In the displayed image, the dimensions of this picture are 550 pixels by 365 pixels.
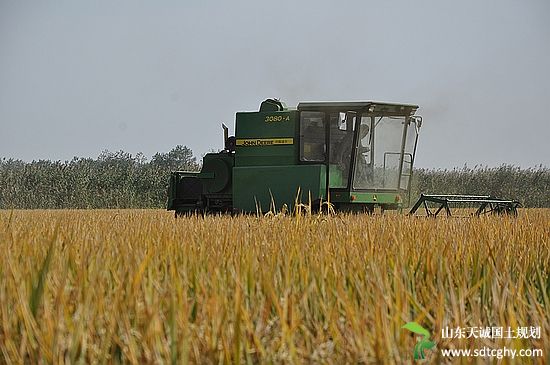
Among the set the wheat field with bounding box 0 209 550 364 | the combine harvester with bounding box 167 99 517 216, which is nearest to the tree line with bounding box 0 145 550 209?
the combine harvester with bounding box 167 99 517 216

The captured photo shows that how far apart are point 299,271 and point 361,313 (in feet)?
2.71

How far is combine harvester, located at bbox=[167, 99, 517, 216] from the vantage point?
11.0m

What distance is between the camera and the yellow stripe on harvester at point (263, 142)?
1139 cm

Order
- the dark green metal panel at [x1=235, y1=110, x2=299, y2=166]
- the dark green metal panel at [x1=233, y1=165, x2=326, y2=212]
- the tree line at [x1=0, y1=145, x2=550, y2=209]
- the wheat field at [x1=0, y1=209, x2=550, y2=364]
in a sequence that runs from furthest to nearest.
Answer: the tree line at [x1=0, y1=145, x2=550, y2=209] → the dark green metal panel at [x1=235, y1=110, x2=299, y2=166] → the dark green metal panel at [x1=233, y1=165, x2=326, y2=212] → the wheat field at [x1=0, y1=209, x2=550, y2=364]

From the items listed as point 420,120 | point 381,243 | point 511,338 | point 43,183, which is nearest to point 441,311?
point 511,338

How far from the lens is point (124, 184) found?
34375mm

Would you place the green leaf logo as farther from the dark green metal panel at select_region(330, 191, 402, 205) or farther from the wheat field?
the dark green metal panel at select_region(330, 191, 402, 205)

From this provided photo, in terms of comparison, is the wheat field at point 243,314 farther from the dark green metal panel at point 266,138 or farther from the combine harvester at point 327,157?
the dark green metal panel at point 266,138

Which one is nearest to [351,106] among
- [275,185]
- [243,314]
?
[275,185]

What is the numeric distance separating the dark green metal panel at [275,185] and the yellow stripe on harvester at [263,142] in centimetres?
39

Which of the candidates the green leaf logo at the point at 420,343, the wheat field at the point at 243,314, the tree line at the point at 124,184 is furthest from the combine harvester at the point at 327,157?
the tree line at the point at 124,184

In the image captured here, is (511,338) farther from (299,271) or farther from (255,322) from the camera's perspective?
(299,271)

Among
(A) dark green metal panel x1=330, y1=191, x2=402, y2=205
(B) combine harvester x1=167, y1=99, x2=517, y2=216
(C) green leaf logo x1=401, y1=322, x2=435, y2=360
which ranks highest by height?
(B) combine harvester x1=167, y1=99, x2=517, y2=216

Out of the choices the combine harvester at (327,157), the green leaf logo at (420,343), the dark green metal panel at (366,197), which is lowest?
the green leaf logo at (420,343)
